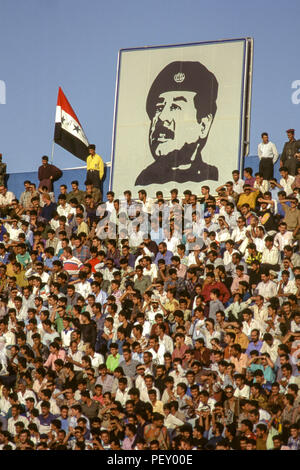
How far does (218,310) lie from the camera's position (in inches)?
863

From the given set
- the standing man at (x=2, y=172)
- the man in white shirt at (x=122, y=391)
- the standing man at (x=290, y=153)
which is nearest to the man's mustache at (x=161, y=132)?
the standing man at (x=290, y=153)

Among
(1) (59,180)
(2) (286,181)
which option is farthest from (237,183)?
(1) (59,180)

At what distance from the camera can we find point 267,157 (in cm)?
2716

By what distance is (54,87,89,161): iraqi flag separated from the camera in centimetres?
3175

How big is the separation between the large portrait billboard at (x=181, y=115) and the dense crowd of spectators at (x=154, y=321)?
66.2 inches

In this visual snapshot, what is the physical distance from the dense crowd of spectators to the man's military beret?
3.03 metres

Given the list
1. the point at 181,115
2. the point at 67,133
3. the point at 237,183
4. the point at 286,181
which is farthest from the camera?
the point at 67,133

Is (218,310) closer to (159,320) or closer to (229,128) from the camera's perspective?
(159,320)

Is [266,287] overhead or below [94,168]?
below

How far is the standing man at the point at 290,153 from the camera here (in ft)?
86.6

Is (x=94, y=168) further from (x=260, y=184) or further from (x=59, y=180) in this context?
(x=260, y=184)

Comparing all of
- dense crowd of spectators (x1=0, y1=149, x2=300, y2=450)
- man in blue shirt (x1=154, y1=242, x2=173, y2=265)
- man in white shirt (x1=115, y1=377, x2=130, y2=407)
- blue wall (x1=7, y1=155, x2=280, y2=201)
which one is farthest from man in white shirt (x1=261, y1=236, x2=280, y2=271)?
blue wall (x1=7, y1=155, x2=280, y2=201)

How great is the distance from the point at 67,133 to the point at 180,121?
3764 mm

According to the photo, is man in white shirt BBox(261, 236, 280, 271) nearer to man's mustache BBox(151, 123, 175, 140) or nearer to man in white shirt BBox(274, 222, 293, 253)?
man in white shirt BBox(274, 222, 293, 253)
